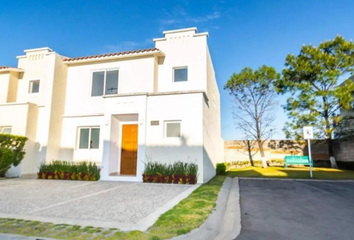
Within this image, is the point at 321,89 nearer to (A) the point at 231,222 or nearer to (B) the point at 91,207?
(A) the point at 231,222

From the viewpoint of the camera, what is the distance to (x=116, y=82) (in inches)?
536

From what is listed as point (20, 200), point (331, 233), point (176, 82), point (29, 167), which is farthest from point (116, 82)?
point (331, 233)

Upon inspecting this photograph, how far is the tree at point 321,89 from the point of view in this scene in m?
19.2

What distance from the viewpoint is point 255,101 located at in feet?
76.9

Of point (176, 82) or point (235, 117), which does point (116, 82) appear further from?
point (235, 117)

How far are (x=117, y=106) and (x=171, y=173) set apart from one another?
454 centimetres

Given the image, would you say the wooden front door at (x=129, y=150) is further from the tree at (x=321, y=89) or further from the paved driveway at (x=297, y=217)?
the tree at (x=321, y=89)

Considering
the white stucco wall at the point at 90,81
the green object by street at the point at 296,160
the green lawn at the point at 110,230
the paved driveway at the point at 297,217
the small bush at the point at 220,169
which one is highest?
the white stucco wall at the point at 90,81

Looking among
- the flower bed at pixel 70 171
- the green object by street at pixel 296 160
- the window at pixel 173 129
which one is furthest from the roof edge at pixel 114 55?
the green object by street at pixel 296 160

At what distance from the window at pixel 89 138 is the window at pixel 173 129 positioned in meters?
4.47

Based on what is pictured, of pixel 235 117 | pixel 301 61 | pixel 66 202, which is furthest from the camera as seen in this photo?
pixel 235 117

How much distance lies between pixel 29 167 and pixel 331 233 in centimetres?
1462

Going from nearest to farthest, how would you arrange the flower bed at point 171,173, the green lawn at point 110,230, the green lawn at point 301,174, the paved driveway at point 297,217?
1. the green lawn at point 110,230
2. the paved driveway at point 297,217
3. the flower bed at point 171,173
4. the green lawn at point 301,174

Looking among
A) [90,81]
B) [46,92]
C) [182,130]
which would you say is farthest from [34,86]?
[182,130]
